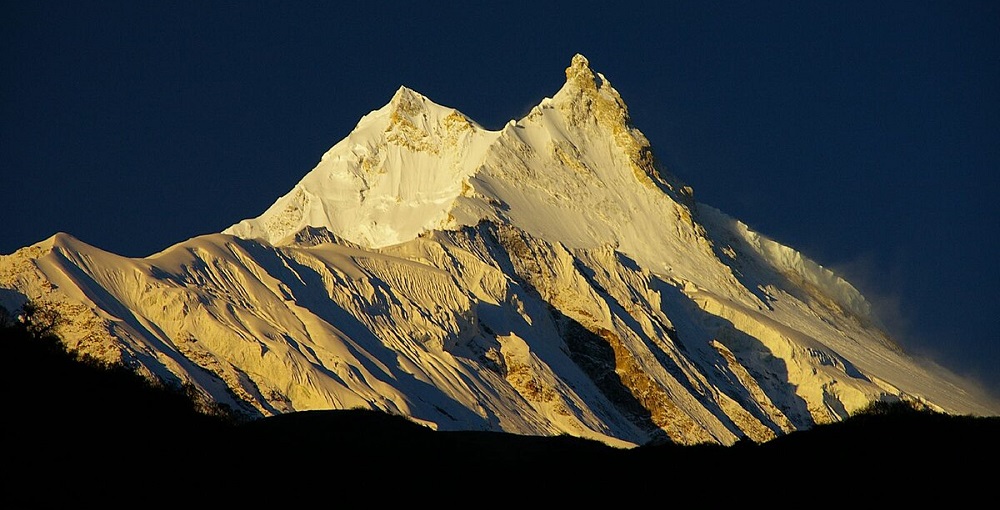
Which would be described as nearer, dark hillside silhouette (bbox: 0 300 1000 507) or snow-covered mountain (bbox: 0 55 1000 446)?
dark hillside silhouette (bbox: 0 300 1000 507)

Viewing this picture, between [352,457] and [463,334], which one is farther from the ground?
[463,334]

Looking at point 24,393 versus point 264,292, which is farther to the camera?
point 264,292

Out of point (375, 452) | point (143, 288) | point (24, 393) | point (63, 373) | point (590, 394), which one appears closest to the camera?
point (24, 393)

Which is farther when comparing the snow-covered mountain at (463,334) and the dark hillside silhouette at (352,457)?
the snow-covered mountain at (463,334)

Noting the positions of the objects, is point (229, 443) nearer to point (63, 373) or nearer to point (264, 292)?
point (63, 373)

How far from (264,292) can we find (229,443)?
95.7 metres

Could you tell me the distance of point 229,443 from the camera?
36500 mm

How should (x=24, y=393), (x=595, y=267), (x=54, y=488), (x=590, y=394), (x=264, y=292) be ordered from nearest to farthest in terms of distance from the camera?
(x=54, y=488)
(x=24, y=393)
(x=264, y=292)
(x=590, y=394)
(x=595, y=267)

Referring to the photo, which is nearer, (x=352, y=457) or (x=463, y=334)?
(x=352, y=457)

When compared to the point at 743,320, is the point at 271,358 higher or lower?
lower

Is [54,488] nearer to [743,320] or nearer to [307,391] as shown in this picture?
[307,391]

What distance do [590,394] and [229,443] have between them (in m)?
121

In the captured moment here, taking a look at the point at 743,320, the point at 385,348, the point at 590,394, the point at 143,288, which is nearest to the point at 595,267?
the point at 743,320

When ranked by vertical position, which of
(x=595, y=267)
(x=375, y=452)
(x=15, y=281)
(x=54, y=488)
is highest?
(x=595, y=267)
